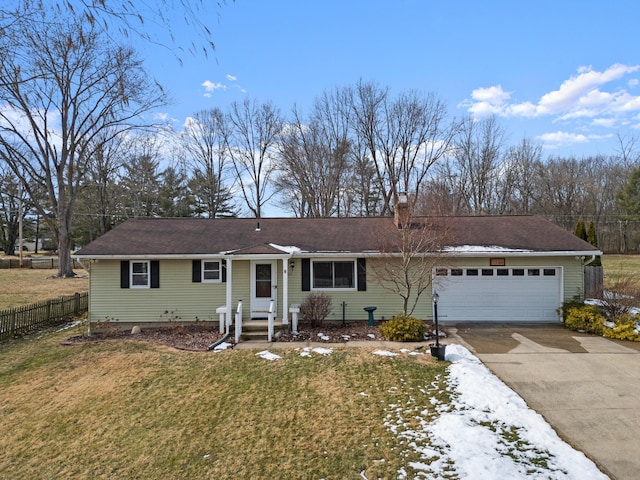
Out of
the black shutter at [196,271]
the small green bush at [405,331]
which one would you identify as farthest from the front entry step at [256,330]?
the small green bush at [405,331]

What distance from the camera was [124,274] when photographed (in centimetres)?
1199

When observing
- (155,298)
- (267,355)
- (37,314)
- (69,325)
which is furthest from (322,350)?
(37,314)

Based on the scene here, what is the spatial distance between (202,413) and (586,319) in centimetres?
1080

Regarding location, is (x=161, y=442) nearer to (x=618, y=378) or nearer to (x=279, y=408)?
(x=279, y=408)

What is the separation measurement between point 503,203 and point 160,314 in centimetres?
3212

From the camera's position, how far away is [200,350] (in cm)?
937

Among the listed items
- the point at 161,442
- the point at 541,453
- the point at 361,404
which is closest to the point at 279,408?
the point at 361,404

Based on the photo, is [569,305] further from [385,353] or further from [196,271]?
[196,271]

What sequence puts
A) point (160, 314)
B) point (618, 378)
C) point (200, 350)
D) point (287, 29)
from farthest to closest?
point (160, 314) < point (200, 350) < point (618, 378) < point (287, 29)

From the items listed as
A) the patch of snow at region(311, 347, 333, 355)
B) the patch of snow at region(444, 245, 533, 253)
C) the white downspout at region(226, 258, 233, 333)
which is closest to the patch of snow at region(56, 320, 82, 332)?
the white downspout at region(226, 258, 233, 333)

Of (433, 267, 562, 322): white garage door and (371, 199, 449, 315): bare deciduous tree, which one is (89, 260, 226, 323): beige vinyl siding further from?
(433, 267, 562, 322): white garage door

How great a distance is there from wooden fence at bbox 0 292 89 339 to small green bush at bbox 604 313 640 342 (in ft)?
55.8

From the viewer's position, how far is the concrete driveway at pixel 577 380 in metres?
4.78

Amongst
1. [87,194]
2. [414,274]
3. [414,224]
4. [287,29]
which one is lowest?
[414,274]
